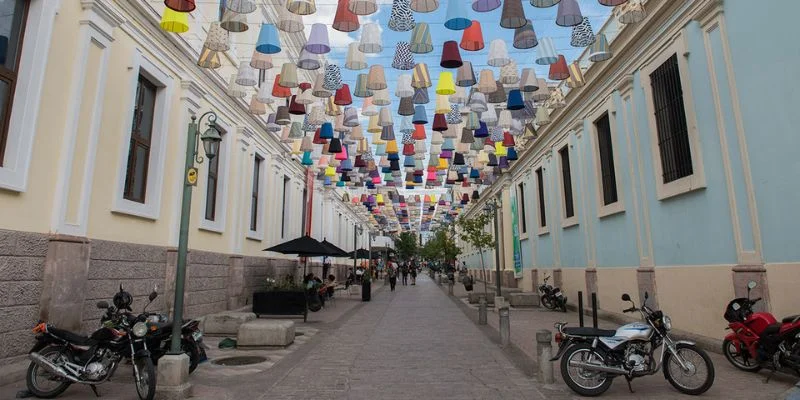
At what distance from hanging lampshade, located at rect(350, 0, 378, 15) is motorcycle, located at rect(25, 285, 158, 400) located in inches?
245

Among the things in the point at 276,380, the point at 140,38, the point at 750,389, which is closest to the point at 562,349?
the point at 750,389

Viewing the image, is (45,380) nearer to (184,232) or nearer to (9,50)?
(184,232)

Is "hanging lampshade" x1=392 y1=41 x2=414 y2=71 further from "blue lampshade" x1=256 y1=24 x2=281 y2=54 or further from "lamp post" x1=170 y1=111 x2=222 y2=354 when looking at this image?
"lamp post" x1=170 y1=111 x2=222 y2=354

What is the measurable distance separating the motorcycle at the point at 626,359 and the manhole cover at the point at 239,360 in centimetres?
540

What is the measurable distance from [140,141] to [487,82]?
28.4 feet

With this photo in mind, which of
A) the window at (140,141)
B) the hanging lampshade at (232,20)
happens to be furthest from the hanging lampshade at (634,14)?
the window at (140,141)

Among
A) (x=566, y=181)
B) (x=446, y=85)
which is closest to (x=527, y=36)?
(x=446, y=85)

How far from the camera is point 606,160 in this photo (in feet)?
48.5

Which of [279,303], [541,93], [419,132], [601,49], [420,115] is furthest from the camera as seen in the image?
[419,132]

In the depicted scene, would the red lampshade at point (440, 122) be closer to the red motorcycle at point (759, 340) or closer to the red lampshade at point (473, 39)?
the red lampshade at point (473, 39)

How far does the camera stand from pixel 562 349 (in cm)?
651

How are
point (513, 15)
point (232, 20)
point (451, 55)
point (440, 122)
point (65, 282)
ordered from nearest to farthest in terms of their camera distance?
point (65, 282)
point (513, 15)
point (232, 20)
point (451, 55)
point (440, 122)

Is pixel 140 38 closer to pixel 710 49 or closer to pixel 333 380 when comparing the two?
pixel 333 380

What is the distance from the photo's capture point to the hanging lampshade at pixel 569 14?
8797 mm
